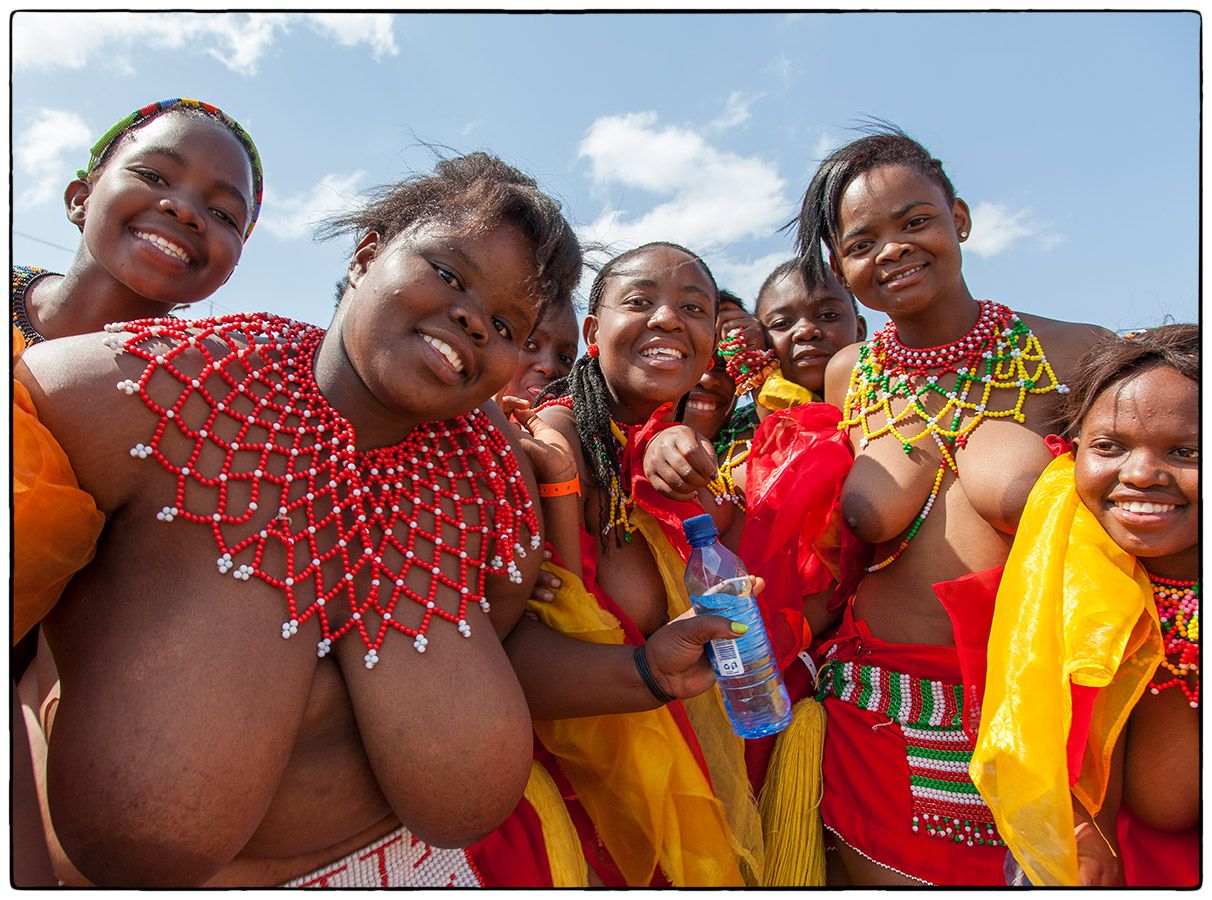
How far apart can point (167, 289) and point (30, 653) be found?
39.5 inches

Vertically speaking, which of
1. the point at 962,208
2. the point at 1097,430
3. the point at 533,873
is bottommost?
the point at 533,873

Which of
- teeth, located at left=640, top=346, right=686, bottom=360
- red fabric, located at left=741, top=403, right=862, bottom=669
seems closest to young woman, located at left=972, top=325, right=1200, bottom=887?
red fabric, located at left=741, top=403, right=862, bottom=669

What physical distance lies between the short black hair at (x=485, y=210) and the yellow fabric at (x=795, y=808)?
1.59 m

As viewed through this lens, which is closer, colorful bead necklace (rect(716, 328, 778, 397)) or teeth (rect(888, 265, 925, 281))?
teeth (rect(888, 265, 925, 281))

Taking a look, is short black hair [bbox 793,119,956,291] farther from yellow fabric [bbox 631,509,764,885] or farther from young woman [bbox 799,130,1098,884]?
yellow fabric [bbox 631,509,764,885]

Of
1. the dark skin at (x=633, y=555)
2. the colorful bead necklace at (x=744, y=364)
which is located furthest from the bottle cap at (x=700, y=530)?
the colorful bead necklace at (x=744, y=364)

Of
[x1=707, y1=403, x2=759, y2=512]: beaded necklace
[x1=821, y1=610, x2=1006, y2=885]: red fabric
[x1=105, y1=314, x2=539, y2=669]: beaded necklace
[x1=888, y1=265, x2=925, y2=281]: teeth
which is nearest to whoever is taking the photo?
[x1=105, y1=314, x2=539, y2=669]: beaded necklace

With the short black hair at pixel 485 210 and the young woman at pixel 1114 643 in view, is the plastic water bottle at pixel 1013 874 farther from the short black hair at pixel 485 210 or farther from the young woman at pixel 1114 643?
the short black hair at pixel 485 210

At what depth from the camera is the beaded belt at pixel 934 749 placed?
2244mm

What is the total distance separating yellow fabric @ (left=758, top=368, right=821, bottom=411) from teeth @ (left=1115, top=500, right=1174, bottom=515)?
5.07 ft

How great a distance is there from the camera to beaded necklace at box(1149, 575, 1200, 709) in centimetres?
185

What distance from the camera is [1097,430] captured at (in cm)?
197

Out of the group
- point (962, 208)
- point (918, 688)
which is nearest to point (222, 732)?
→ point (918, 688)

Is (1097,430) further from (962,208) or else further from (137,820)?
(137,820)
